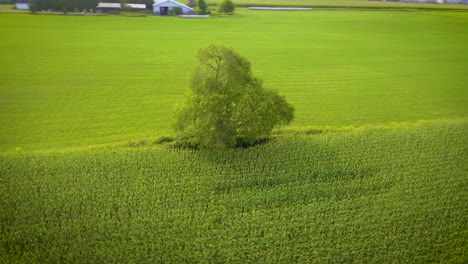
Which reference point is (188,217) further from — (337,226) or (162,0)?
(162,0)

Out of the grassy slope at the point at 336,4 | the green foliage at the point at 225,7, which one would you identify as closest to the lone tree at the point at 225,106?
the green foliage at the point at 225,7

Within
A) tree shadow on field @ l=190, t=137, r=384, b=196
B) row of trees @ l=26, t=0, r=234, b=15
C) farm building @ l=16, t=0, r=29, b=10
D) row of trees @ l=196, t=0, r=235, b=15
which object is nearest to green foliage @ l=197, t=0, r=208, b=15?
row of trees @ l=196, t=0, r=235, b=15

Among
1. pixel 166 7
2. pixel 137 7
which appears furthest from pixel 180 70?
pixel 137 7

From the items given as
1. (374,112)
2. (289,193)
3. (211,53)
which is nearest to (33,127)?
(211,53)

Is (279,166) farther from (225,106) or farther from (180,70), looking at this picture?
(180,70)

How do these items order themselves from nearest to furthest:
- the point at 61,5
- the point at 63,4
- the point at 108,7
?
the point at 61,5
the point at 63,4
the point at 108,7

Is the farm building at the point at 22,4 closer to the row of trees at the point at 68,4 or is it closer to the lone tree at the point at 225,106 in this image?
the row of trees at the point at 68,4
